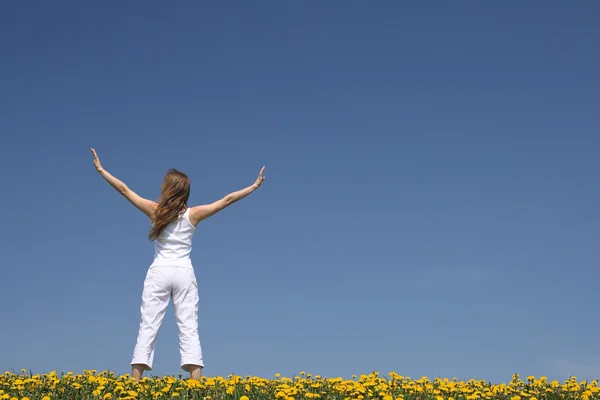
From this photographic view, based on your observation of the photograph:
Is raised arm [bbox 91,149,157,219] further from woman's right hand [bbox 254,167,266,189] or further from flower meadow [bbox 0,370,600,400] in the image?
flower meadow [bbox 0,370,600,400]

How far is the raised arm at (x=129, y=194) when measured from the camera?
38.1 feet

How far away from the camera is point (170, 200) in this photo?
1138cm

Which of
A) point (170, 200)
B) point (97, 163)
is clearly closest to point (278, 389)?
point (170, 200)

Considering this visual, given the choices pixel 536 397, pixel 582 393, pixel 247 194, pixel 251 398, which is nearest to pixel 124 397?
pixel 251 398

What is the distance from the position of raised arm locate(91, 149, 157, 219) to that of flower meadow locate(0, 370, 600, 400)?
9.39 ft

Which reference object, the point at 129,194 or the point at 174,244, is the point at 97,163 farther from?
the point at 174,244

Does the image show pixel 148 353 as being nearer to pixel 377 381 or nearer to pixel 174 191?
pixel 174 191

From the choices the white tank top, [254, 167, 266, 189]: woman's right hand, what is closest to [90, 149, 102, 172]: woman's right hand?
the white tank top

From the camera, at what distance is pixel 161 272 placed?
36.3ft

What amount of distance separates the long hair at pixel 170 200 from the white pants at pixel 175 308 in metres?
0.74

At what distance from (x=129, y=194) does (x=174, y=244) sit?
1.34 meters

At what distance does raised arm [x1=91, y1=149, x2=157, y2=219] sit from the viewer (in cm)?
1161

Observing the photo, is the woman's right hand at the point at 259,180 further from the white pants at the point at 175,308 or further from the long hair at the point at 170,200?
the white pants at the point at 175,308

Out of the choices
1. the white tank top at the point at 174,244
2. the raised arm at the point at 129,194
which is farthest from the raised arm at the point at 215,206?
the raised arm at the point at 129,194
